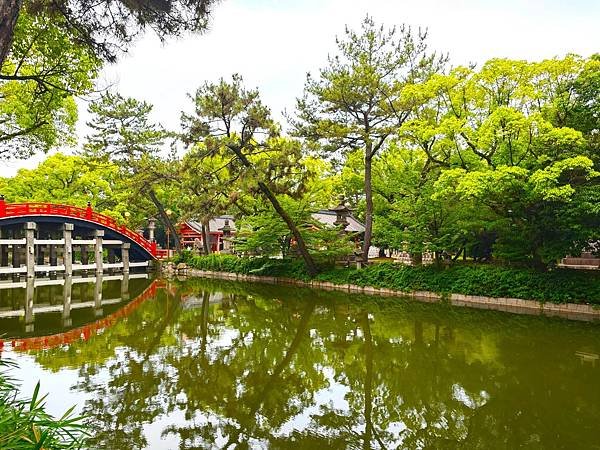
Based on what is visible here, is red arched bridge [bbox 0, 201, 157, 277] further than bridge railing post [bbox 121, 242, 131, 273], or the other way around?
bridge railing post [bbox 121, 242, 131, 273]

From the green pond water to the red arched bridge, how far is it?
9.27 metres

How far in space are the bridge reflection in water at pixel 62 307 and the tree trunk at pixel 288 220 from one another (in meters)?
6.37

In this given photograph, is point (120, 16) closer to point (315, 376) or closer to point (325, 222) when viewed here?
point (315, 376)

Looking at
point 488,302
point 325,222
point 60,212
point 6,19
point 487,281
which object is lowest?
point 488,302

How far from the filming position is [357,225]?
31969mm

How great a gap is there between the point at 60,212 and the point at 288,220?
1191 centimetres

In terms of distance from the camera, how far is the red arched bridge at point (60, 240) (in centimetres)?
2089

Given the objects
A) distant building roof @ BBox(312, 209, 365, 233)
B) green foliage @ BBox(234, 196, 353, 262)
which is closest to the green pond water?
green foliage @ BBox(234, 196, 353, 262)

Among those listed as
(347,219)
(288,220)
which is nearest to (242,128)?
(288,220)

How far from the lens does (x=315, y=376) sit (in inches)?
287

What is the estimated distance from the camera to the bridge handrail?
67.0ft

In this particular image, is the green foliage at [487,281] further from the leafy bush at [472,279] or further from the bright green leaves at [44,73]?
the bright green leaves at [44,73]

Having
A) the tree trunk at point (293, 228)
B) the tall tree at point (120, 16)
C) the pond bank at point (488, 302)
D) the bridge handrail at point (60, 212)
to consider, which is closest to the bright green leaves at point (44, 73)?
the tall tree at point (120, 16)

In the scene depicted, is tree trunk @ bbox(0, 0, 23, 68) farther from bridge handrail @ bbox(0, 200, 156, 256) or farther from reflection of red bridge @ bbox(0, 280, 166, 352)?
bridge handrail @ bbox(0, 200, 156, 256)
